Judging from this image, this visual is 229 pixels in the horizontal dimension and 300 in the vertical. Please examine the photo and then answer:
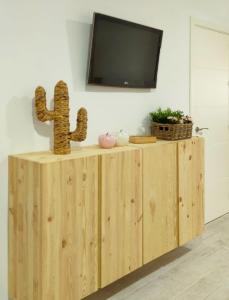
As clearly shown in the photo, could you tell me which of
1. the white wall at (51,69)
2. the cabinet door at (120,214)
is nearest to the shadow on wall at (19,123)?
the white wall at (51,69)

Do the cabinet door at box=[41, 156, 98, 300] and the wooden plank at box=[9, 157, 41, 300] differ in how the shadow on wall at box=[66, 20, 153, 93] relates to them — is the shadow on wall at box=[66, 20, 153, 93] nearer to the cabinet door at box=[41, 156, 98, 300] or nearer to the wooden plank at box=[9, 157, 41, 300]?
the cabinet door at box=[41, 156, 98, 300]

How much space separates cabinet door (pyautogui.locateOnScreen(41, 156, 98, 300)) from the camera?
171cm

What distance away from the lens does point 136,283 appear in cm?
235

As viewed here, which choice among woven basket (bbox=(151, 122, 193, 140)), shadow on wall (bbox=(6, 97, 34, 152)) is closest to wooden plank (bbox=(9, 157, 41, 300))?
shadow on wall (bbox=(6, 97, 34, 152))

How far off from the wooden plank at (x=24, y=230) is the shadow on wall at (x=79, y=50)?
0.69m

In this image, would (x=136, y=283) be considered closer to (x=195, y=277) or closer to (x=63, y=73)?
(x=195, y=277)

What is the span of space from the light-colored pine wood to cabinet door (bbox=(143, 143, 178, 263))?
447 millimetres

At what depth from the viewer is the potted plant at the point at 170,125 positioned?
8.17 ft

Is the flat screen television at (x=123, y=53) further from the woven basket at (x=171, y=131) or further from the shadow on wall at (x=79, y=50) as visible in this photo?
the woven basket at (x=171, y=131)

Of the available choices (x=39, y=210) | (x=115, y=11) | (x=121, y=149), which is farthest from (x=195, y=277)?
(x=115, y=11)

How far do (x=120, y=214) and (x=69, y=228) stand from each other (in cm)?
38

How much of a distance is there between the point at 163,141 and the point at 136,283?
1.01 metres

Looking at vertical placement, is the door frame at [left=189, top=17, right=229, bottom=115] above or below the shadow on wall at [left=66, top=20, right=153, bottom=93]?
above

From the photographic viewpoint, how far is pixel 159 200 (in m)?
2.36
